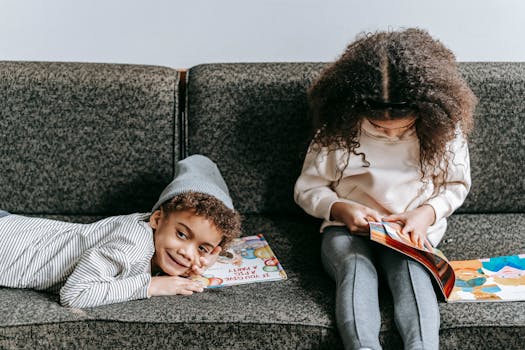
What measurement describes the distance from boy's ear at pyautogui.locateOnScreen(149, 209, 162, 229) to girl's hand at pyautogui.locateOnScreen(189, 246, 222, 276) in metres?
0.13

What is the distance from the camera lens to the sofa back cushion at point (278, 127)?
1.95 m

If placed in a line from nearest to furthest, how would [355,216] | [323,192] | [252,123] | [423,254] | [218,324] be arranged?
[218,324] → [423,254] → [355,216] → [323,192] → [252,123]

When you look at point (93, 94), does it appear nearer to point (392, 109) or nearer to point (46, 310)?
point (46, 310)

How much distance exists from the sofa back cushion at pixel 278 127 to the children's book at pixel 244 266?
7.1 inches

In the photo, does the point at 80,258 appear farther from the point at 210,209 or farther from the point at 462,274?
the point at 462,274

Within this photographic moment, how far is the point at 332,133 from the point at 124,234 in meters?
0.54

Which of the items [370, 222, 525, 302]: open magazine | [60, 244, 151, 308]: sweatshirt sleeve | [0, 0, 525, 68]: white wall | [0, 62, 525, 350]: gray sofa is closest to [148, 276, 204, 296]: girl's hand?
[60, 244, 151, 308]: sweatshirt sleeve

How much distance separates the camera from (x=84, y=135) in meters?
1.93

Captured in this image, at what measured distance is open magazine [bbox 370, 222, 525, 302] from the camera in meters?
1.57

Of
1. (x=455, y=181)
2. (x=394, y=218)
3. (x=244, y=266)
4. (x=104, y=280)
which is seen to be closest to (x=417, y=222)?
(x=394, y=218)

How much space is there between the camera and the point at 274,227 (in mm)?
1969

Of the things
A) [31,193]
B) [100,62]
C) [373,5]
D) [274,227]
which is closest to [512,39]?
[373,5]

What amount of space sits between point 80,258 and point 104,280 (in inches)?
4.1

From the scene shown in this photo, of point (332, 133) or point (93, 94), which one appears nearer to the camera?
point (332, 133)
